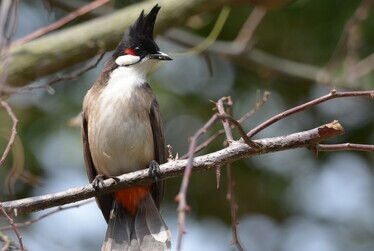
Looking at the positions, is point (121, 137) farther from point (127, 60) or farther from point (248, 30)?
point (248, 30)

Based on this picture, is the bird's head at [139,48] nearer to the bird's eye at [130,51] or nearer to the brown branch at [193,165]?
the bird's eye at [130,51]

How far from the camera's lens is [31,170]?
5.26 meters

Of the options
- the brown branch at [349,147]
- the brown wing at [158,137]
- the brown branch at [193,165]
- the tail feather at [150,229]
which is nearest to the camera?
the brown branch at [349,147]

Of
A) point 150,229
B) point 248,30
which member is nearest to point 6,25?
point 150,229

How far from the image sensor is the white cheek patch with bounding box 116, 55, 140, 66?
4.11 m

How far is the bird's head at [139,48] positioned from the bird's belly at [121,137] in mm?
314

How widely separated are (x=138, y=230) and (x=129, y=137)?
0.51 metres

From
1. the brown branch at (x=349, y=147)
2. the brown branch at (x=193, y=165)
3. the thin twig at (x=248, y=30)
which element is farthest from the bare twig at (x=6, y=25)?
the thin twig at (x=248, y=30)

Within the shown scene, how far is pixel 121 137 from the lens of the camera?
3891 mm

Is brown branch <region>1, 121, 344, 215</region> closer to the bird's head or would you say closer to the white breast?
the white breast

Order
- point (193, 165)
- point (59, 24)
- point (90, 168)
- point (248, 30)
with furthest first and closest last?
point (248, 30) < point (59, 24) < point (90, 168) < point (193, 165)

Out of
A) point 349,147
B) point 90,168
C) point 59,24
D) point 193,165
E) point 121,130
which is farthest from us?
point 59,24

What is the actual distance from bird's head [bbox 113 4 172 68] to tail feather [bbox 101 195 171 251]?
753 mm

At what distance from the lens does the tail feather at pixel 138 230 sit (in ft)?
12.7
